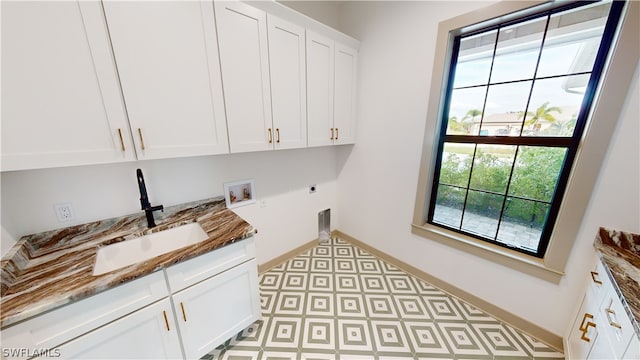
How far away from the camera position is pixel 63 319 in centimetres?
84

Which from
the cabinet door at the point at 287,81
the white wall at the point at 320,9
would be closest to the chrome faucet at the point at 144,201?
the cabinet door at the point at 287,81

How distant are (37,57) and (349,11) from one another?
230 cm

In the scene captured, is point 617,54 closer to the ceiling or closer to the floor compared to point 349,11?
closer to the floor

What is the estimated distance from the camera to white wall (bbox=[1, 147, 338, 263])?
1.11 metres

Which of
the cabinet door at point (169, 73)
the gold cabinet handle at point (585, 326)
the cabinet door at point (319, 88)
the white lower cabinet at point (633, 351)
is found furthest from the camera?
the cabinet door at point (319, 88)

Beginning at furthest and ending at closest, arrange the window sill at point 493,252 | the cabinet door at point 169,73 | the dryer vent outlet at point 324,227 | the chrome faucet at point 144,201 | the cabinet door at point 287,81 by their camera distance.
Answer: the dryer vent outlet at point 324,227, the cabinet door at point 287,81, the window sill at point 493,252, the chrome faucet at point 144,201, the cabinet door at point 169,73

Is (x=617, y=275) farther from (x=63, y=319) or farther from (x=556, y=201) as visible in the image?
(x=63, y=319)

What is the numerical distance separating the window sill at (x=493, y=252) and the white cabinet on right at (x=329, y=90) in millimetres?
1216

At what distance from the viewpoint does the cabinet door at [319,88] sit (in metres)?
1.74

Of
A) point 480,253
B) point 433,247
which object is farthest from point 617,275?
point 433,247

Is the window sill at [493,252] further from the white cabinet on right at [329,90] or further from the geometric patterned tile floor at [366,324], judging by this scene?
the white cabinet on right at [329,90]

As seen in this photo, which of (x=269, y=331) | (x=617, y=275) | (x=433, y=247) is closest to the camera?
(x=617, y=275)

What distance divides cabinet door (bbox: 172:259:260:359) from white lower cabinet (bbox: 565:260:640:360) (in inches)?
71.1

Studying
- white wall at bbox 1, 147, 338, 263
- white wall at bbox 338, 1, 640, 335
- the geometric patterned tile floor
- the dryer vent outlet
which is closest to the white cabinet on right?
white wall at bbox 338, 1, 640, 335
